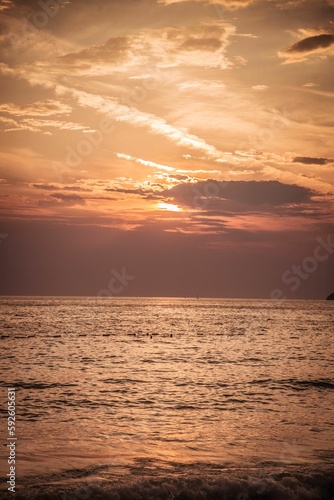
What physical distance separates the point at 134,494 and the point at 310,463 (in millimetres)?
6560

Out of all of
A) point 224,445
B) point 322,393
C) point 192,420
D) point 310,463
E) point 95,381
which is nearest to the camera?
point 310,463

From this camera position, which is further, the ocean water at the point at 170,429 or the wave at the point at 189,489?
the ocean water at the point at 170,429

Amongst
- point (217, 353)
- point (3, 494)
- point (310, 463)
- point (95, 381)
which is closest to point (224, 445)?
point (310, 463)

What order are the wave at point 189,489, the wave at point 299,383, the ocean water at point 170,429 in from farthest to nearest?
1. the wave at point 299,383
2. the ocean water at point 170,429
3. the wave at point 189,489

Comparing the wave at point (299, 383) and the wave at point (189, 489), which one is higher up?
the wave at point (189, 489)

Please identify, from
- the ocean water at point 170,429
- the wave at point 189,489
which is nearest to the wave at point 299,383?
the ocean water at point 170,429

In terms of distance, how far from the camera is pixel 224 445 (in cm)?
1909

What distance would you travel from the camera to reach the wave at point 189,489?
539 inches

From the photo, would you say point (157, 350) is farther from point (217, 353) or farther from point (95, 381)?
point (95, 381)

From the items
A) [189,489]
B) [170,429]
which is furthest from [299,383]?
[189,489]

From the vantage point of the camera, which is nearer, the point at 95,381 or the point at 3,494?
the point at 3,494

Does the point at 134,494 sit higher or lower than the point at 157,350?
higher

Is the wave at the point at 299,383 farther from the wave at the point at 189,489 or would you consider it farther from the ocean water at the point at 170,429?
the wave at the point at 189,489

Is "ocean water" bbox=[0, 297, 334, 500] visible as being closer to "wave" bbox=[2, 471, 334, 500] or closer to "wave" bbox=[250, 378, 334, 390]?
"wave" bbox=[2, 471, 334, 500]
